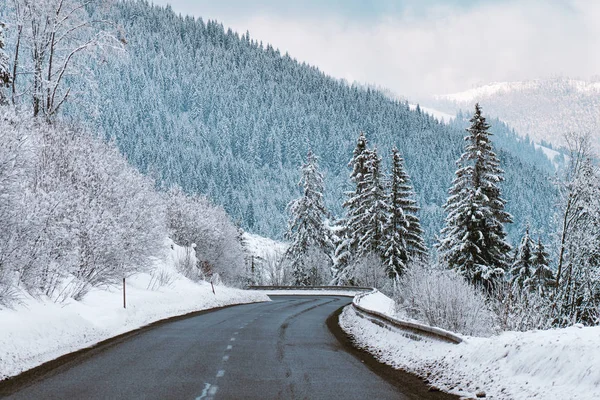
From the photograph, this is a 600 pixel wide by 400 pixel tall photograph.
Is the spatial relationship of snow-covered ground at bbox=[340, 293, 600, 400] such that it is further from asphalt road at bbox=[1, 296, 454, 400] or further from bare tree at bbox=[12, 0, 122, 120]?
bare tree at bbox=[12, 0, 122, 120]

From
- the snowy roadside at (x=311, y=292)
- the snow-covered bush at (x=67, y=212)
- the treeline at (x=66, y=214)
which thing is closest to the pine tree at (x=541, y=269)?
the snowy roadside at (x=311, y=292)

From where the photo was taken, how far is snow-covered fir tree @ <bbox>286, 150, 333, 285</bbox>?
69.5 m

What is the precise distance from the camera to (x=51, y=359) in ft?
41.7

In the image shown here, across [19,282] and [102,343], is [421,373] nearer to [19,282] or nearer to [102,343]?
[102,343]

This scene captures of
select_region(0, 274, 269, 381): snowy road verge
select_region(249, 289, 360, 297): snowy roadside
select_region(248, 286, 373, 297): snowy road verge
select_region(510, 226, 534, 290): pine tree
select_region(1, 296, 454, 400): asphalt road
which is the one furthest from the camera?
select_region(249, 289, 360, 297): snowy roadside

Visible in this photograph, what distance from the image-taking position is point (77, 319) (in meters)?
16.8

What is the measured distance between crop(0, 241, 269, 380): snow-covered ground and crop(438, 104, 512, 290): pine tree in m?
17.1

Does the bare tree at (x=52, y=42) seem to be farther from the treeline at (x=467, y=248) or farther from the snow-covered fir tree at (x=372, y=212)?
the snow-covered fir tree at (x=372, y=212)

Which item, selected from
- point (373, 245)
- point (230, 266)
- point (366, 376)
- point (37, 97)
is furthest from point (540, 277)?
point (366, 376)

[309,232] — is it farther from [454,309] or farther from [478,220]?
[454,309]

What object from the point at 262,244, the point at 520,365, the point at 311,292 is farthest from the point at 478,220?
the point at 262,244

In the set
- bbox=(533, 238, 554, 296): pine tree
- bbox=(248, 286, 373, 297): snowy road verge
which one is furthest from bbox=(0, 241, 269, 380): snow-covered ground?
bbox=(533, 238, 554, 296): pine tree

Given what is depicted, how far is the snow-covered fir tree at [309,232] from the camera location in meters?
69.5

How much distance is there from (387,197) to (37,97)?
3355 centimetres
